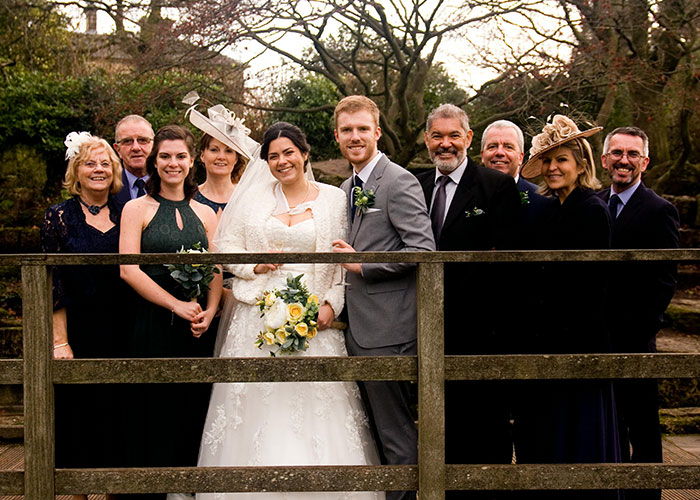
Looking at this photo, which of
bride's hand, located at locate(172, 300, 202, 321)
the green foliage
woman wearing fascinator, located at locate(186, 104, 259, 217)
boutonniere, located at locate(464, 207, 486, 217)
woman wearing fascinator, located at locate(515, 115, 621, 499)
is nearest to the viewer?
woman wearing fascinator, located at locate(515, 115, 621, 499)

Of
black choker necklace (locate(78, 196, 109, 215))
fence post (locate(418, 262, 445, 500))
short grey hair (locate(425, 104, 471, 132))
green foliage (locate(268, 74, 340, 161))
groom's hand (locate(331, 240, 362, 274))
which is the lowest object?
fence post (locate(418, 262, 445, 500))

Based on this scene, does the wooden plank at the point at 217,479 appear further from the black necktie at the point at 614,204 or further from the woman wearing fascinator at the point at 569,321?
the black necktie at the point at 614,204

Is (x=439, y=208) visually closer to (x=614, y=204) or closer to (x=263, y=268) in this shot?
(x=263, y=268)

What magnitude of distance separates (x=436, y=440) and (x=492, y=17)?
6214 millimetres

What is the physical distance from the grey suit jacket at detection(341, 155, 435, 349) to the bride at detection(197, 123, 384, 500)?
0.18 meters

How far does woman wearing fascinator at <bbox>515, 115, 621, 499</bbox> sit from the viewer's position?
3.79 meters

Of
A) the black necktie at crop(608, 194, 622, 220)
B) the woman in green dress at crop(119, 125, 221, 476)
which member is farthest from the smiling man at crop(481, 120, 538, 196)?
the woman in green dress at crop(119, 125, 221, 476)

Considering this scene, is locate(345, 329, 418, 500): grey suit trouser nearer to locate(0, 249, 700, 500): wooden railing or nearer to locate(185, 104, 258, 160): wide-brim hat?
locate(0, 249, 700, 500): wooden railing

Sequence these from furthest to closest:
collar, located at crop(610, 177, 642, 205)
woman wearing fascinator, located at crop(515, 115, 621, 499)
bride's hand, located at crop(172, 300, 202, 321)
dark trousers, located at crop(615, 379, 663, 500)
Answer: collar, located at crop(610, 177, 642, 205), dark trousers, located at crop(615, 379, 663, 500), bride's hand, located at crop(172, 300, 202, 321), woman wearing fascinator, located at crop(515, 115, 621, 499)

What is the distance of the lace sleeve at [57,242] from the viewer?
157 inches

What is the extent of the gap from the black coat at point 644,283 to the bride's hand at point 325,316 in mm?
1650

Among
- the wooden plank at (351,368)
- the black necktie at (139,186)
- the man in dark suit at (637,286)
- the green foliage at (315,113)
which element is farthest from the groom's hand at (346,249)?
the green foliage at (315,113)

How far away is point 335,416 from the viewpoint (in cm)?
392

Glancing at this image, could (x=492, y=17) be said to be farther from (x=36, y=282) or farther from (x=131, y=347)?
(x=36, y=282)
